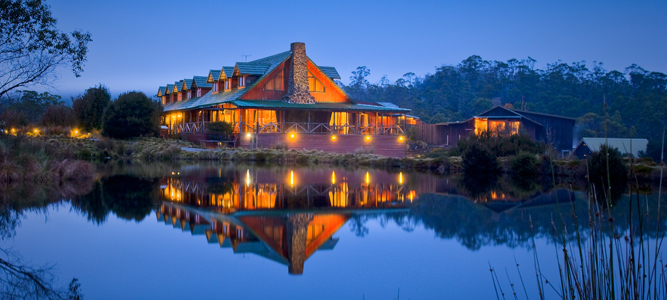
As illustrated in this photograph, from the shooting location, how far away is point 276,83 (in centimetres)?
3956

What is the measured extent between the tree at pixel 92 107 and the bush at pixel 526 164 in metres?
31.2

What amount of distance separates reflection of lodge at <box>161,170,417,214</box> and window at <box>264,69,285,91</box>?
21.8 m

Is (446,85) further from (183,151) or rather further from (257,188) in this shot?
(257,188)

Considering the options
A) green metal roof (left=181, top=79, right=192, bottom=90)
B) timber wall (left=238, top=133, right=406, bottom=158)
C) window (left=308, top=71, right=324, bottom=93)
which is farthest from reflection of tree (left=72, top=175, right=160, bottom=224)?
green metal roof (left=181, top=79, right=192, bottom=90)

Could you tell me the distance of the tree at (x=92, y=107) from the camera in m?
42.2

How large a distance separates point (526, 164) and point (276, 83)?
21.6 metres

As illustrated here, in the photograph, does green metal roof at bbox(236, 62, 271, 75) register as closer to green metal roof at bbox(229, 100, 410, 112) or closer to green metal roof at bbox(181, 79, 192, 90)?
green metal roof at bbox(229, 100, 410, 112)

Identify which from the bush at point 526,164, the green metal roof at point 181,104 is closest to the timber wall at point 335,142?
the green metal roof at point 181,104

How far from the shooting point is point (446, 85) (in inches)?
2965

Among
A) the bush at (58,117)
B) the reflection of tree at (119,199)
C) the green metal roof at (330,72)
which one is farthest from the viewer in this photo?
the green metal roof at (330,72)

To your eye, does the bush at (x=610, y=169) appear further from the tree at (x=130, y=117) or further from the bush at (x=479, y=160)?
the tree at (x=130, y=117)

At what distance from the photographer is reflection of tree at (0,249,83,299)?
5.84 m

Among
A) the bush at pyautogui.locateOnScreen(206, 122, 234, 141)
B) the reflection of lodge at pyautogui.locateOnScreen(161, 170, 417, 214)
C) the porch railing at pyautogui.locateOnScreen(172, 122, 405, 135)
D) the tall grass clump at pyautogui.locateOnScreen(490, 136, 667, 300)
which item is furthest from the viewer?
the porch railing at pyautogui.locateOnScreen(172, 122, 405, 135)

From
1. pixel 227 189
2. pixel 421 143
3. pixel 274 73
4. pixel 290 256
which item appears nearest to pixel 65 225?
pixel 290 256
